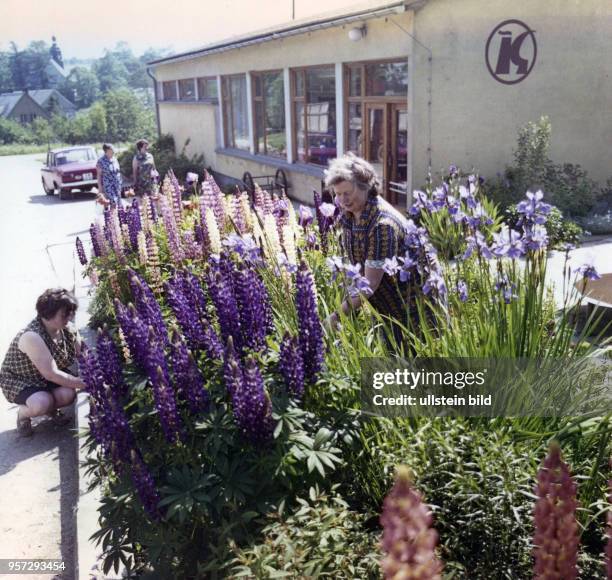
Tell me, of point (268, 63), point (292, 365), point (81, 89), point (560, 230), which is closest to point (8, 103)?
point (81, 89)

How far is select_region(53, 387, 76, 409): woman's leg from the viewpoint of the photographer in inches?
→ 221

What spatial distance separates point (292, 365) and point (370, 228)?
1.40 metres

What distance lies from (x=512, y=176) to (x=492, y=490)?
11.0 metres

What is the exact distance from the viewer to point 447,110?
497 inches

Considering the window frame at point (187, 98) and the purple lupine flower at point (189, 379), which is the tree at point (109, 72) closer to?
Answer: the window frame at point (187, 98)

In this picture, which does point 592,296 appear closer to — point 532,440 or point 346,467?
point 532,440

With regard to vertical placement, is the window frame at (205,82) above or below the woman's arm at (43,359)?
above

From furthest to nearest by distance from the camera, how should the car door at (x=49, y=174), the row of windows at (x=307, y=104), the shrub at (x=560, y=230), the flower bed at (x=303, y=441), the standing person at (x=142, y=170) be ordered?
the car door at (x=49, y=174) < the row of windows at (x=307, y=104) < the standing person at (x=142, y=170) < the shrub at (x=560, y=230) < the flower bed at (x=303, y=441)

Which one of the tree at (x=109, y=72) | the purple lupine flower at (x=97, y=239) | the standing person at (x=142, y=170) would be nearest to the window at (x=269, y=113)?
the standing person at (x=142, y=170)

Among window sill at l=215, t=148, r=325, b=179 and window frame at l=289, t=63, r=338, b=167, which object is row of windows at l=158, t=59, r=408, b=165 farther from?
window sill at l=215, t=148, r=325, b=179

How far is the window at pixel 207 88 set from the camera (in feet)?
79.5

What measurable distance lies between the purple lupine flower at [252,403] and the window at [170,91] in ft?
95.9

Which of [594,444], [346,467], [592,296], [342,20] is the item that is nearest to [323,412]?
[346,467]

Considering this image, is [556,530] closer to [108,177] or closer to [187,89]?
[108,177]
